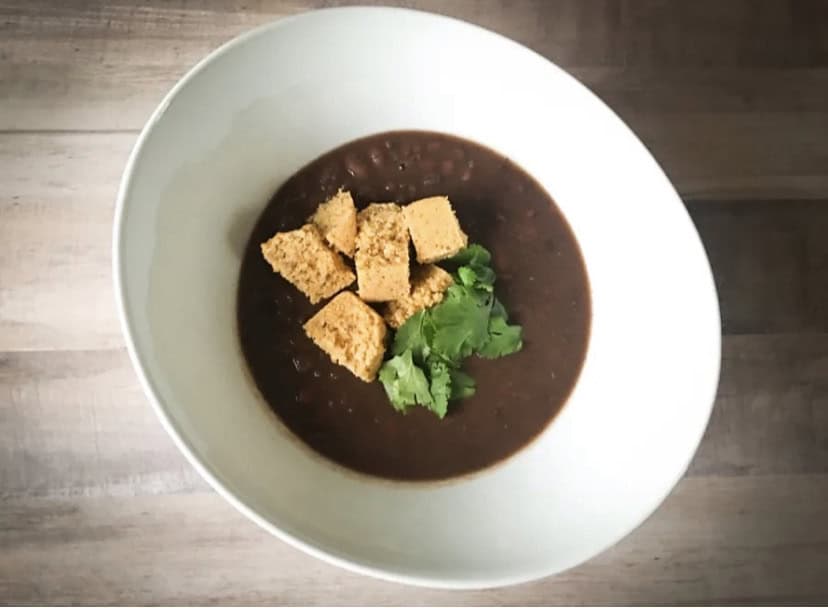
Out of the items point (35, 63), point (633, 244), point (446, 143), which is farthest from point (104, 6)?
point (633, 244)

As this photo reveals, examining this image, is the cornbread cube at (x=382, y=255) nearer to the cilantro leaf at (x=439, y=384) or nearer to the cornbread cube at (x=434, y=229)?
→ the cornbread cube at (x=434, y=229)

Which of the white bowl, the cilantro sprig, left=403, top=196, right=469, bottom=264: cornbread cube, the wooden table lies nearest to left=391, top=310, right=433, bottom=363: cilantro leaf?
the cilantro sprig

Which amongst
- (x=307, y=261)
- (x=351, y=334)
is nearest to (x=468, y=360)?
(x=351, y=334)

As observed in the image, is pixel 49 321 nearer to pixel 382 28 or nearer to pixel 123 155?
pixel 123 155

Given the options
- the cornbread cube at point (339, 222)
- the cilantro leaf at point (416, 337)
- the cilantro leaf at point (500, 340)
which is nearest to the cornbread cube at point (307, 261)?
the cornbread cube at point (339, 222)

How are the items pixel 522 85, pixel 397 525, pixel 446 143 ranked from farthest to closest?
pixel 446 143, pixel 522 85, pixel 397 525

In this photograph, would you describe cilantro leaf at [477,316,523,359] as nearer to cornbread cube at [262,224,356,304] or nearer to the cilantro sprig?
the cilantro sprig
